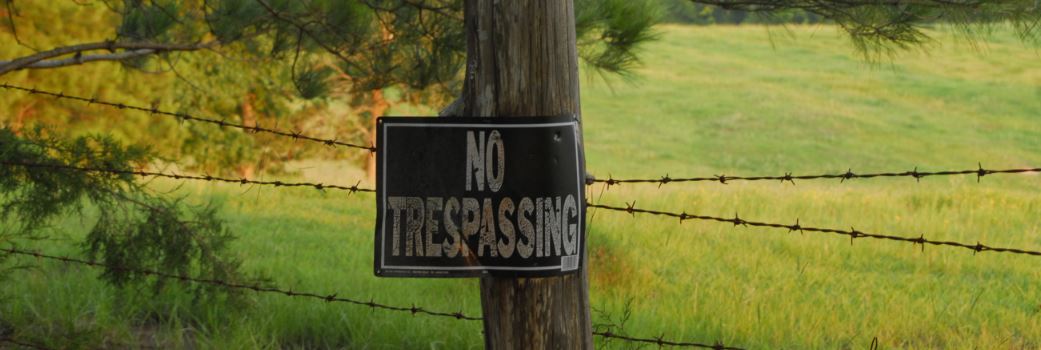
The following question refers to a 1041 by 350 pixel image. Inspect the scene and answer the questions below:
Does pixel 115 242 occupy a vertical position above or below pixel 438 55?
below

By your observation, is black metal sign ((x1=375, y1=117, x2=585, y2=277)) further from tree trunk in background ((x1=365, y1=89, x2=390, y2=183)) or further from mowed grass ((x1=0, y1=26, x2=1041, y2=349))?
tree trunk in background ((x1=365, y1=89, x2=390, y2=183))

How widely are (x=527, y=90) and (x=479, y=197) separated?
0.28 metres

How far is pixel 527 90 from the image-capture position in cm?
295

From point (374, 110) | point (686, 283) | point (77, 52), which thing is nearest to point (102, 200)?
point (77, 52)

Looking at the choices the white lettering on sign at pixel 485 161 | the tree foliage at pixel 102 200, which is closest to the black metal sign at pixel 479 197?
the white lettering on sign at pixel 485 161

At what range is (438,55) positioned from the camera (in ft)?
20.6

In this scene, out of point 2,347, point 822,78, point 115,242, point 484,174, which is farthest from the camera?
point 822,78

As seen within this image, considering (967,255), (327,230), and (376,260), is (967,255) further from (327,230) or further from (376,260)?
(376,260)

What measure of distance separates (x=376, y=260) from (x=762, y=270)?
17.7ft

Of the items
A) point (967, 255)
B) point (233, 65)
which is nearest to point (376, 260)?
point (967, 255)

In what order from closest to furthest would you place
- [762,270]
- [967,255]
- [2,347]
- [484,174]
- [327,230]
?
[484,174]
[2,347]
[762,270]
[967,255]
[327,230]

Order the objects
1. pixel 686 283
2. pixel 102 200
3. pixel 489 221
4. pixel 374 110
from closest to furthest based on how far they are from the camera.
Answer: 1. pixel 489 221
2. pixel 102 200
3. pixel 686 283
4. pixel 374 110

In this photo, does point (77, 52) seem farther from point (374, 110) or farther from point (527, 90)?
point (374, 110)

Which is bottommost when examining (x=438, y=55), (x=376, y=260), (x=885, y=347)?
(x=885, y=347)
